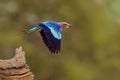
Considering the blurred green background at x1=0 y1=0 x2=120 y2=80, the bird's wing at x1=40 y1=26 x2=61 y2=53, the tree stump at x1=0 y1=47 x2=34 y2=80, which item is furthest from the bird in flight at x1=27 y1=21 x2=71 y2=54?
the blurred green background at x1=0 y1=0 x2=120 y2=80

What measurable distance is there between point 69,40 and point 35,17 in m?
0.81

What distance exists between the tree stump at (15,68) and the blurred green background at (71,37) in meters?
5.06

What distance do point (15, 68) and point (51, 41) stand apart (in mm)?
739

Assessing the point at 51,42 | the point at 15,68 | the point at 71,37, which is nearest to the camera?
the point at 51,42

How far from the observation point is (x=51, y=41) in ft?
11.2

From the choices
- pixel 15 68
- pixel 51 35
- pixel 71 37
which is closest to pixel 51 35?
pixel 51 35

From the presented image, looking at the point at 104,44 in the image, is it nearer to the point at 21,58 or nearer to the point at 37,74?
the point at 37,74

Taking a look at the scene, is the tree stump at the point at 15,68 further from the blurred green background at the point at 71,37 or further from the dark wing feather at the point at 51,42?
the blurred green background at the point at 71,37

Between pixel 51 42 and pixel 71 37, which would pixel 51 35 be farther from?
pixel 71 37

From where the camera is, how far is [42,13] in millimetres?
9492

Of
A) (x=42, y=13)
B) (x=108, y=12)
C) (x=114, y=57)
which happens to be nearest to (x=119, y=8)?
(x=108, y=12)

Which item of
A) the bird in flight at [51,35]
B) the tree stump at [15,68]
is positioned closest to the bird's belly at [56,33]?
the bird in flight at [51,35]

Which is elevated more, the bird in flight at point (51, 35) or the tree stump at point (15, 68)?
the bird in flight at point (51, 35)

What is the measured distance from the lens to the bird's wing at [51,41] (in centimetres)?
340
